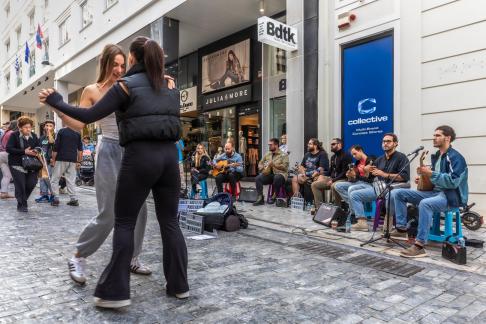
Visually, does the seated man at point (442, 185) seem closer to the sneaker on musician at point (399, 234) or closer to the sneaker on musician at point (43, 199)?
the sneaker on musician at point (399, 234)

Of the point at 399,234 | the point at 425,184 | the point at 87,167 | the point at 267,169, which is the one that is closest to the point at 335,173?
the point at 267,169

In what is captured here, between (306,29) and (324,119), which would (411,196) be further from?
(306,29)

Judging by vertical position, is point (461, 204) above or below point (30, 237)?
above

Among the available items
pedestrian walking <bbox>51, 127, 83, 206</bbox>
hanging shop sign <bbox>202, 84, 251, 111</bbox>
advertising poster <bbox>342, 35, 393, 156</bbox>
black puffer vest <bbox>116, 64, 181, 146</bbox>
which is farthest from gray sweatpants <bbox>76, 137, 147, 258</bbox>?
hanging shop sign <bbox>202, 84, 251, 111</bbox>

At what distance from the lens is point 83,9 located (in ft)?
63.7

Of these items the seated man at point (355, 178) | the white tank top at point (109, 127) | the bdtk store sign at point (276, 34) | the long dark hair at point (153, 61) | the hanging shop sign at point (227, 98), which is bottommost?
the seated man at point (355, 178)

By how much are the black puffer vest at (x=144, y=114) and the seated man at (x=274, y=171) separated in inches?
250

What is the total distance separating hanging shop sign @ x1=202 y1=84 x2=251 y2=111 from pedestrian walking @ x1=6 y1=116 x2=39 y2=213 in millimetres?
8099

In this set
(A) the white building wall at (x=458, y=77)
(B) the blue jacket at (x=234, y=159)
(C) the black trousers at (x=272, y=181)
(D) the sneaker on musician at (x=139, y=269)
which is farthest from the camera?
(B) the blue jacket at (x=234, y=159)

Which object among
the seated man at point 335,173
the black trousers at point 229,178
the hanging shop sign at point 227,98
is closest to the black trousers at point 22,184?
the black trousers at point 229,178

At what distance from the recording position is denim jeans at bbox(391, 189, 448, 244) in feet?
14.9

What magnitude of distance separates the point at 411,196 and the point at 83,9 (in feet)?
64.3

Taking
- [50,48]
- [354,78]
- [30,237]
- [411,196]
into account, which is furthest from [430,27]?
[50,48]

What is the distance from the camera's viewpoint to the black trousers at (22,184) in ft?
23.7
